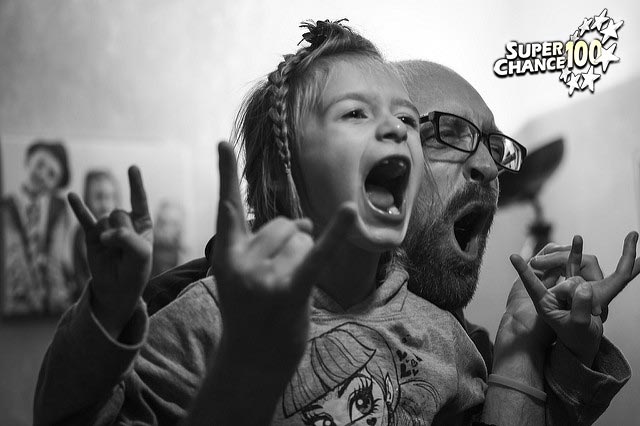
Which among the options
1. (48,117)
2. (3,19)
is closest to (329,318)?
(48,117)

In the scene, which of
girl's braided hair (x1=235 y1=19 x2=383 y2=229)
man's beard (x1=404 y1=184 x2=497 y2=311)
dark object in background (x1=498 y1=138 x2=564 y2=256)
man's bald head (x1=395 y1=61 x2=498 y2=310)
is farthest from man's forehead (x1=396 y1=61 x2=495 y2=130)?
dark object in background (x1=498 y1=138 x2=564 y2=256)

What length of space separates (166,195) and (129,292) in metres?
1.21

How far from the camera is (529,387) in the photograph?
31.2 inches

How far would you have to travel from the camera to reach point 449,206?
0.94m

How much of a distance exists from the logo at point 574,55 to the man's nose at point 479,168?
1.03 feet

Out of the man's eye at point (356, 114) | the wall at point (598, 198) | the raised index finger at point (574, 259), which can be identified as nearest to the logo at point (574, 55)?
the wall at point (598, 198)

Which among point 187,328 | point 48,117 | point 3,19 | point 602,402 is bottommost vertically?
point 602,402

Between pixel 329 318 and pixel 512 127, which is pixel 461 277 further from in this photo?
pixel 512 127

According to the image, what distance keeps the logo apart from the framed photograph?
2.68ft

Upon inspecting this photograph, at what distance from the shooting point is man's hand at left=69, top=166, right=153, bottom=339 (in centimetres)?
52

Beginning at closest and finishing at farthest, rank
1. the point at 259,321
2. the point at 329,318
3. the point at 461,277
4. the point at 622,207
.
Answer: the point at 259,321 → the point at 329,318 → the point at 461,277 → the point at 622,207

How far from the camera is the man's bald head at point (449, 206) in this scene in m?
0.91

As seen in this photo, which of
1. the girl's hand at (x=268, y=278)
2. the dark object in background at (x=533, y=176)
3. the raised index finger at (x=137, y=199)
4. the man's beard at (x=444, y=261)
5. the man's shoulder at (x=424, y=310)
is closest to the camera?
the girl's hand at (x=268, y=278)

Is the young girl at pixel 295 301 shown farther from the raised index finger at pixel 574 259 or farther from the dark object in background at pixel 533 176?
the dark object in background at pixel 533 176
